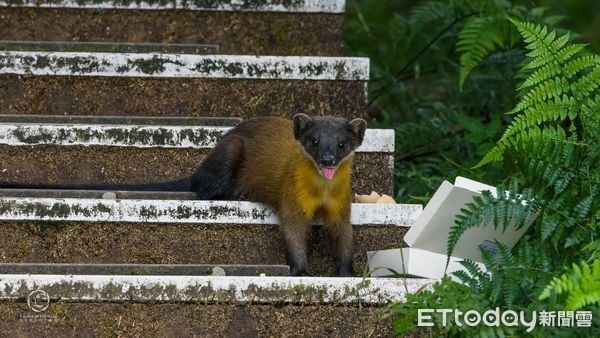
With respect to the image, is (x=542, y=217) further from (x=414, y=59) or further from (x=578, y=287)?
(x=414, y=59)

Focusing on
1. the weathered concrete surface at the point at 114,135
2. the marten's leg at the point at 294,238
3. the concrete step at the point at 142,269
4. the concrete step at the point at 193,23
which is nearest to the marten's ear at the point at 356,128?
the weathered concrete surface at the point at 114,135

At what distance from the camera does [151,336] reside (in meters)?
4.77

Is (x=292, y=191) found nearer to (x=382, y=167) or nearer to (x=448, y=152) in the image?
(x=382, y=167)

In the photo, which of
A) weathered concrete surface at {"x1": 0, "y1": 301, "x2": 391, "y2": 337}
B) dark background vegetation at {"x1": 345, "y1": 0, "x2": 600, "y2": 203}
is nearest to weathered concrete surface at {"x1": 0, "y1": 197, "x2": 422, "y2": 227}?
weathered concrete surface at {"x1": 0, "y1": 301, "x2": 391, "y2": 337}

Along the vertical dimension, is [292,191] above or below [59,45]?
below

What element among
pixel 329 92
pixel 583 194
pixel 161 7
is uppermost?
pixel 161 7

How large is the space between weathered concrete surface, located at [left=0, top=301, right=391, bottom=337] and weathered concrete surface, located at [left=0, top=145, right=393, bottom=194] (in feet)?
5.11

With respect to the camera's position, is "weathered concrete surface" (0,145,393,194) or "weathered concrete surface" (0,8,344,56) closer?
"weathered concrete surface" (0,145,393,194)

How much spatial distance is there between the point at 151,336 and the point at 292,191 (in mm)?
1371

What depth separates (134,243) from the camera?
18.5ft

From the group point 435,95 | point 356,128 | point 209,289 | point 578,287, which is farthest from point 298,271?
point 435,95

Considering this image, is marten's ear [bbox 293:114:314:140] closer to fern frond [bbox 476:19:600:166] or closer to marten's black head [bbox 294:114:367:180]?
marten's black head [bbox 294:114:367:180]

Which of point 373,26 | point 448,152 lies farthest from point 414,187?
point 373,26

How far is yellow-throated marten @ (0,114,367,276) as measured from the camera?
5781mm
